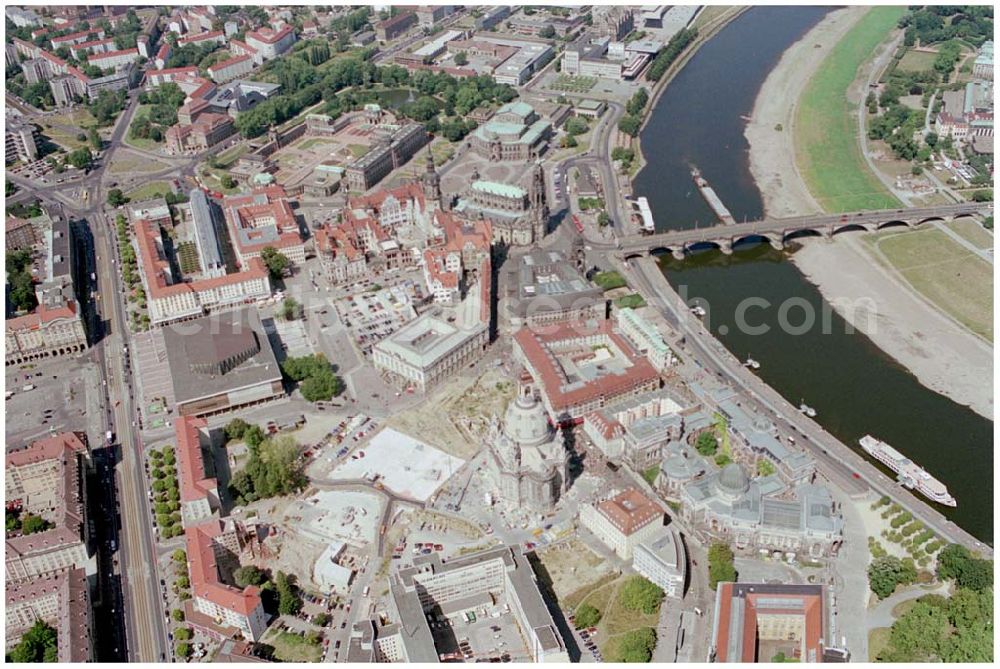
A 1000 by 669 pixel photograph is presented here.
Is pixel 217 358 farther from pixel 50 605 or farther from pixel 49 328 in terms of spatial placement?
pixel 50 605

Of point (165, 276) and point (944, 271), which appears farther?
point (944, 271)

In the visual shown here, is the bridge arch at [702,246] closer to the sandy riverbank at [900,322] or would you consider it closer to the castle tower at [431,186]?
the sandy riverbank at [900,322]

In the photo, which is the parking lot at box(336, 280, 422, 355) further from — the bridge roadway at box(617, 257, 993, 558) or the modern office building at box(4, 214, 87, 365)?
the modern office building at box(4, 214, 87, 365)

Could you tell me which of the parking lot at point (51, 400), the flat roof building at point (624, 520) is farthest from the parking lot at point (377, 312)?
the flat roof building at point (624, 520)

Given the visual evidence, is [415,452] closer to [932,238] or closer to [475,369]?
[475,369]

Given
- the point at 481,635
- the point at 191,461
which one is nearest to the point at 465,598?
the point at 481,635

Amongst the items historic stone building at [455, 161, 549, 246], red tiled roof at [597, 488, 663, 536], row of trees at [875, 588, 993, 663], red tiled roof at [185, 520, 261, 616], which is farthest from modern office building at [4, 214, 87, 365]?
row of trees at [875, 588, 993, 663]
